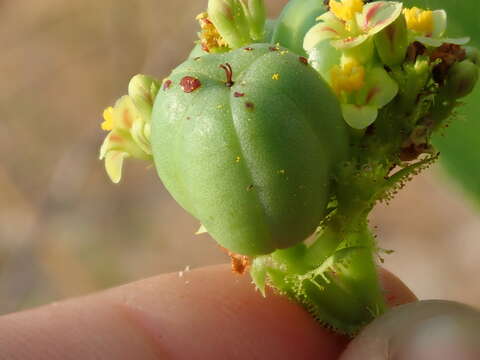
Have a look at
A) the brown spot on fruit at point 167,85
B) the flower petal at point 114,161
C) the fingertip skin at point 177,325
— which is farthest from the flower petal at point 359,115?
the fingertip skin at point 177,325

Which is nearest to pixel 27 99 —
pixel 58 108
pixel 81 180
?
pixel 58 108

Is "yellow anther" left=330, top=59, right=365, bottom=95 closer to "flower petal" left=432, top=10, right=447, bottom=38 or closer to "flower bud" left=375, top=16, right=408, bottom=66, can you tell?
"flower bud" left=375, top=16, right=408, bottom=66

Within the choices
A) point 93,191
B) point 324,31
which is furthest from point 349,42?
point 93,191

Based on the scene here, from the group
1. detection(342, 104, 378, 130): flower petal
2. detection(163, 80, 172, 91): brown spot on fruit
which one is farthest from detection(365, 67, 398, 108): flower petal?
detection(163, 80, 172, 91): brown spot on fruit

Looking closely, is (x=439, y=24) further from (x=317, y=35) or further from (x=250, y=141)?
(x=250, y=141)

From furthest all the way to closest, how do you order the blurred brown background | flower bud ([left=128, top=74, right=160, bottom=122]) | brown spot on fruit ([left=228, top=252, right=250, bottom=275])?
1. the blurred brown background
2. brown spot on fruit ([left=228, top=252, right=250, bottom=275])
3. flower bud ([left=128, top=74, right=160, bottom=122])

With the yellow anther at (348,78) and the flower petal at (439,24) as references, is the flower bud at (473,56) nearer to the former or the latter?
the flower petal at (439,24)
